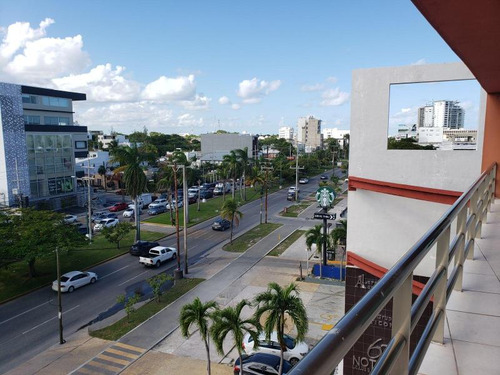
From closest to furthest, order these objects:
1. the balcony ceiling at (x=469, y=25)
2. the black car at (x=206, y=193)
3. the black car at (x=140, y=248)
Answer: the balcony ceiling at (x=469, y=25) < the black car at (x=140, y=248) < the black car at (x=206, y=193)

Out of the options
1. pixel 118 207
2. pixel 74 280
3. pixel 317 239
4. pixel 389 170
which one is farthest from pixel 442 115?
pixel 118 207

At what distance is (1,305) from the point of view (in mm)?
19422

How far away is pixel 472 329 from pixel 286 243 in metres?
27.7

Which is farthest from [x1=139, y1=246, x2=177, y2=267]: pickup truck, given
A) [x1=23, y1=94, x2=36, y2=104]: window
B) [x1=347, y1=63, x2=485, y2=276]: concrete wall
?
[x1=23, y1=94, x2=36, y2=104]: window

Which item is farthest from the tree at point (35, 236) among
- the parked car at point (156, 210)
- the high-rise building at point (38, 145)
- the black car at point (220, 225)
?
the parked car at point (156, 210)

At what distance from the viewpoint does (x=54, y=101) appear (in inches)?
1726

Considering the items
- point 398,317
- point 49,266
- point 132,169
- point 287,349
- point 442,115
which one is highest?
point 442,115

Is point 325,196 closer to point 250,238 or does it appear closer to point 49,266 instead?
point 250,238

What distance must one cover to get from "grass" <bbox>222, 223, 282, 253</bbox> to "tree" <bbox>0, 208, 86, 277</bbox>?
10391 mm

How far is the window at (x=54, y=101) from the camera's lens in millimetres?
42625

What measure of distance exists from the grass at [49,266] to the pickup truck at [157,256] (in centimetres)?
310

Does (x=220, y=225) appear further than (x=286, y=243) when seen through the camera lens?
Yes

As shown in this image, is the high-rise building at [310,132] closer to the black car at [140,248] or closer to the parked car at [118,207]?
the parked car at [118,207]

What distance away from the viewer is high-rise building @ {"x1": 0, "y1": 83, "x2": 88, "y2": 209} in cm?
3731
